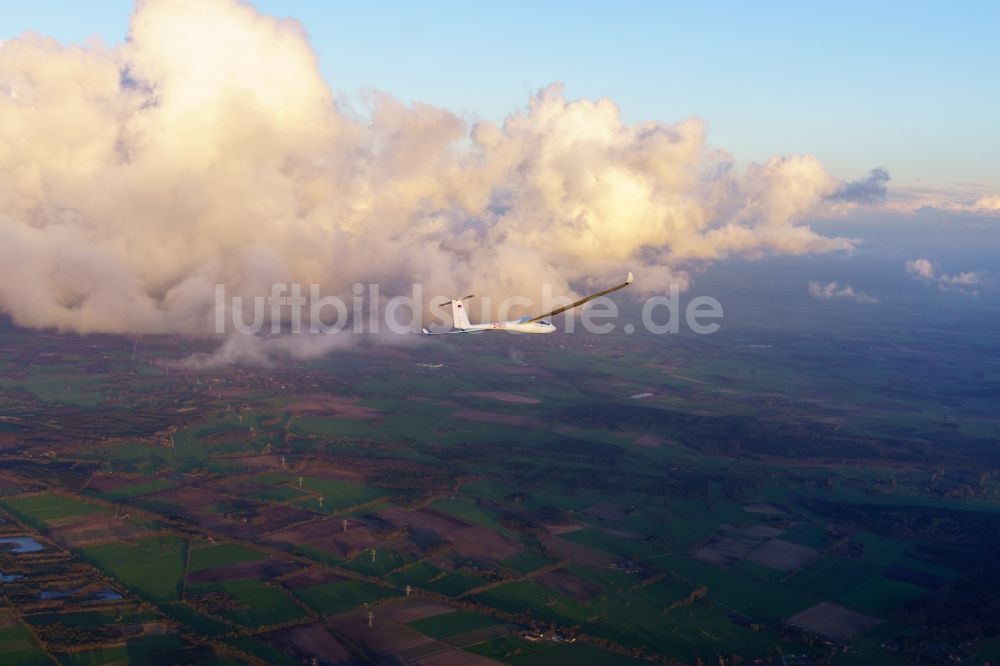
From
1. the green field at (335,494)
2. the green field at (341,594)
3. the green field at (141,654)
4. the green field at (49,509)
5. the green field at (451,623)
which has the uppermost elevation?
the green field at (49,509)

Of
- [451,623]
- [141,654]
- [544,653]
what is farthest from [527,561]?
[141,654]

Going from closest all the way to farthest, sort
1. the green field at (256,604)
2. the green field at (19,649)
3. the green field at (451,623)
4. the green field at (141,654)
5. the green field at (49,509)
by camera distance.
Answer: the green field at (19,649), the green field at (141,654), the green field at (451,623), the green field at (256,604), the green field at (49,509)

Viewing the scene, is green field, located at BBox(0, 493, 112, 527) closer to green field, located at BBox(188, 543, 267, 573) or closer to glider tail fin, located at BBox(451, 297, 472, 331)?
green field, located at BBox(188, 543, 267, 573)

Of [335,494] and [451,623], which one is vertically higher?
[335,494]

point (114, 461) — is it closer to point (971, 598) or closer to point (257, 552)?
point (257, 552)

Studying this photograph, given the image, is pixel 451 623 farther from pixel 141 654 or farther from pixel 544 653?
pixel 141 654

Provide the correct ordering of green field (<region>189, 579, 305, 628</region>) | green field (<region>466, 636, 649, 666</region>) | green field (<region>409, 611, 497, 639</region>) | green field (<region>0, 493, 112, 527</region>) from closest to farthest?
green field (<region>466, 636, 649, 666</region>) < green field (<region>409, 611, 497, 639</region>) < green field (<region>189, 579, 305, 628</region>) < green field (<region>0, 493, 112, 527</region>)

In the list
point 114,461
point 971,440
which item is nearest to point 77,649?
point 114,461

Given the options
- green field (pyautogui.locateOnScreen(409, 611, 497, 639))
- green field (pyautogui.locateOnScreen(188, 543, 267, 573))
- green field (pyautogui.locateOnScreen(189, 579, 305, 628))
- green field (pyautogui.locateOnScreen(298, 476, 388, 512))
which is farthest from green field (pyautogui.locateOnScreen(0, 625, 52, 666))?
green field (pyautogui.locateOnScreen(298, 476, 388, 512))

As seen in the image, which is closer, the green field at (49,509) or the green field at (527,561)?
the green field at (527,561)

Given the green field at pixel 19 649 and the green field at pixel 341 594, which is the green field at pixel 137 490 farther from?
the green field at pixel 341 594

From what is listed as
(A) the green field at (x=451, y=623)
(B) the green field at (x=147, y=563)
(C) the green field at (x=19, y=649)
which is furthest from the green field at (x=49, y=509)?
(A) the green field at (x=451, y=623)
